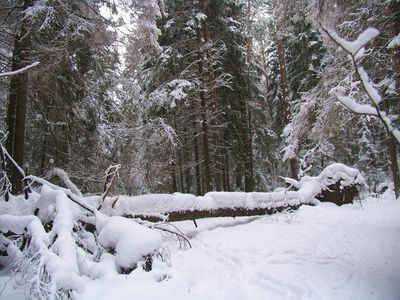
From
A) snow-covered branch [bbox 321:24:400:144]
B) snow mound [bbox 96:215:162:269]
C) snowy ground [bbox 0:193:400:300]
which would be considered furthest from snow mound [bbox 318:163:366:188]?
snow-covered branch [bbox 321:24:400:144]

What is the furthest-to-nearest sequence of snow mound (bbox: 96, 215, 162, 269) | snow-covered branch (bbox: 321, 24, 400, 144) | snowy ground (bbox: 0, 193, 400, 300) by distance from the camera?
1. snow mound (bbox: 96, 215, 162, 269)
2. snowy ground (bbox: 0, 193, 400, 300)
3. snow-covered branch (bbox: 321, 24, 400, 144)

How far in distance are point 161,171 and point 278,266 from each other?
298 inches

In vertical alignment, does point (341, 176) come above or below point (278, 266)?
above

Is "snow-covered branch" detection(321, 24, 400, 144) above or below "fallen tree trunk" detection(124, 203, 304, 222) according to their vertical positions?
above

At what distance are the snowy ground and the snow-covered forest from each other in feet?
0.09

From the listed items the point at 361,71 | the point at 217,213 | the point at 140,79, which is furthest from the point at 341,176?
the point at 140,79

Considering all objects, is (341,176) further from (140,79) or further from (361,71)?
(140,79)

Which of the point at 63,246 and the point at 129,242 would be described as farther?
the point at 129,242

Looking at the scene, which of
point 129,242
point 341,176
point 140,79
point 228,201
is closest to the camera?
point 129,242

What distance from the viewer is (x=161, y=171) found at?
1180 cm

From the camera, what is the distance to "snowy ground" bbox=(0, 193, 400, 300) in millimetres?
3646

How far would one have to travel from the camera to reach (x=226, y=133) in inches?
694

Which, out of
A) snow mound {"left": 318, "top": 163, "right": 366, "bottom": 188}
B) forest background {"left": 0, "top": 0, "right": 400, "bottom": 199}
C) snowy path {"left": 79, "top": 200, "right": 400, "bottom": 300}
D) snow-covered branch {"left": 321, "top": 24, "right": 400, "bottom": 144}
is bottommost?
snowy path {"left": 79, "top": 200, "right": 400, "bottom": 300}

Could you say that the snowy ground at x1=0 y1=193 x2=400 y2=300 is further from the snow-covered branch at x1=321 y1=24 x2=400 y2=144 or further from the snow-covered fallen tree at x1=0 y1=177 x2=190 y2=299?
the snow-covered branch at x1=321 y1=24 x2=400 y2=144
